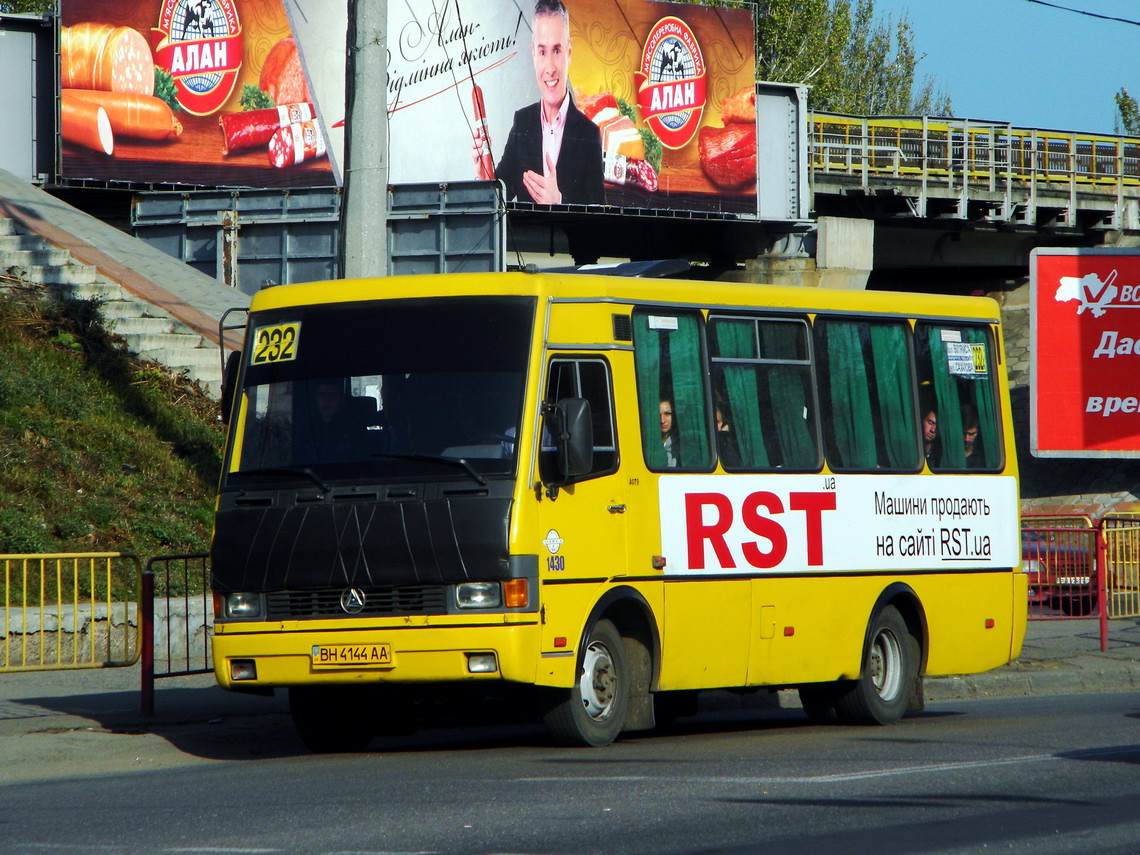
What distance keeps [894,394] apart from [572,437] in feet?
12.1

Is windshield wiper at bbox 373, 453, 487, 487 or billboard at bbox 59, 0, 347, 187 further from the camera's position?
billboard at bbox 59, 0, 347, 187

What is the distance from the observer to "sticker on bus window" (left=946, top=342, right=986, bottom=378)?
13.3 meters

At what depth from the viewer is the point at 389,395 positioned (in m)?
10.1

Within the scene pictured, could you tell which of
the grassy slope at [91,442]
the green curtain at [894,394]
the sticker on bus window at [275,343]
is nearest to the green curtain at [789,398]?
the green curtain at [894,394]

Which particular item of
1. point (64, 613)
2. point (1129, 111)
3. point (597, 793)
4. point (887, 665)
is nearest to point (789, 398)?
point (887, 665)

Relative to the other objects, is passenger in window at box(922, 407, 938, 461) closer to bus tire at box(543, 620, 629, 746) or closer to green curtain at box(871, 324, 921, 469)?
green curtain at box(871, 324, 921, 469)

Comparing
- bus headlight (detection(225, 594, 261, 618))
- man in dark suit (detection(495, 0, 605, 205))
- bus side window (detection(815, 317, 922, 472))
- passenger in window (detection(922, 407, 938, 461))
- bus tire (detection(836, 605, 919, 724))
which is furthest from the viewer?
man in dark suit (detection(495, 0, 605, 205))

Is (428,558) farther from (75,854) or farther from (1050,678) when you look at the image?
(1050,678)

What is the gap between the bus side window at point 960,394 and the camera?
42.8 feet

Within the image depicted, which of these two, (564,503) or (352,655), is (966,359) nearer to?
(564,503)

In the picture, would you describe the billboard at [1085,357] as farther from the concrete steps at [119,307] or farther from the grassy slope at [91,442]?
the grassy slope at [91,442]

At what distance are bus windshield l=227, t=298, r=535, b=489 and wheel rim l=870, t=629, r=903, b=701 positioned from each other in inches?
154

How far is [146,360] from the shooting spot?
21.3m

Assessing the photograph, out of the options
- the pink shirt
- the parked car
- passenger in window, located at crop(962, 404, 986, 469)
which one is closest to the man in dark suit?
the pink shirt
